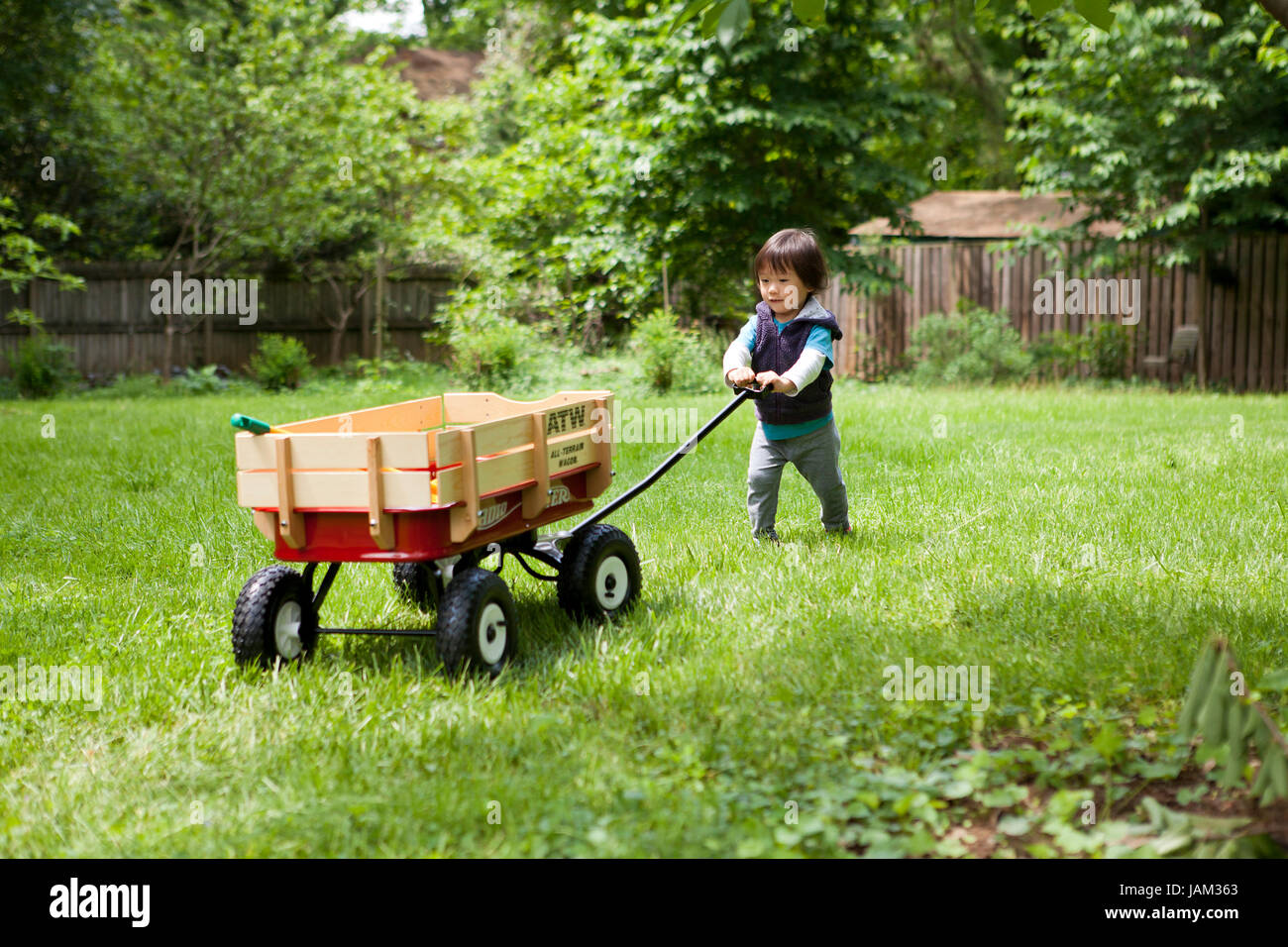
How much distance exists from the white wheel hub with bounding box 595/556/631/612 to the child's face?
155 centimetres

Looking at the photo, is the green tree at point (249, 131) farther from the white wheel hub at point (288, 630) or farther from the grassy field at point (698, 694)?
the white wheel hub at point (288, 630)

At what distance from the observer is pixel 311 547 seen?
3727mm

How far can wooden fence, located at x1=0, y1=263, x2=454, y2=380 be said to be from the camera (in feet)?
61.9

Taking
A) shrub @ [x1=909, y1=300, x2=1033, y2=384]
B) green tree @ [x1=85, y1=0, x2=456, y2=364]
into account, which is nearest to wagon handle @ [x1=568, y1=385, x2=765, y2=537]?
shrub @ [x1=909, y1=300, x2=1033, y2=384]

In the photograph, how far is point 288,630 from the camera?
388 centimetres

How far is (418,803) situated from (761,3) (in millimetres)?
14174

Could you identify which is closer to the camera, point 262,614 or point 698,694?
point 698,694

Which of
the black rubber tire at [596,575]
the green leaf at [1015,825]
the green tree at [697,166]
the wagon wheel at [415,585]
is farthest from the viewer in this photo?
the green tree at [697,166]

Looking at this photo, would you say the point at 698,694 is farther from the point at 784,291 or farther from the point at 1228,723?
the point at 784,291

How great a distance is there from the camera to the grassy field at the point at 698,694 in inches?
106

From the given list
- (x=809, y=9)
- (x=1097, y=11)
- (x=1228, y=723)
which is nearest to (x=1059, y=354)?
(x=1097, y=11)

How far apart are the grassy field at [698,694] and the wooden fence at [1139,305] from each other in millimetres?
9999

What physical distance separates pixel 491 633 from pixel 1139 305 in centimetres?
1451

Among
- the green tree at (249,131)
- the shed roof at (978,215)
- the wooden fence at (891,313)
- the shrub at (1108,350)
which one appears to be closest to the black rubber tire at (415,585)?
the wooden fence at (891,313)
